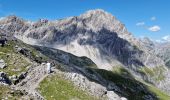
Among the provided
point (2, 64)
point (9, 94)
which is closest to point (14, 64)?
point (2, 64)

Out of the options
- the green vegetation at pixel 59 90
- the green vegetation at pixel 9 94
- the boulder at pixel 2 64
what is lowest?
the green vegetation at pixel 59 90

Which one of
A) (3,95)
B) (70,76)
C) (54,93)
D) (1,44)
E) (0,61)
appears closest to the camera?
(3,95)

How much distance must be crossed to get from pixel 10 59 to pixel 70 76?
2316 centimetres

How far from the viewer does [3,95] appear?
42.5 metres

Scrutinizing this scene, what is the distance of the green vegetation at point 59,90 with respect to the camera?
59000 mm

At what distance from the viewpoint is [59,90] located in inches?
2391

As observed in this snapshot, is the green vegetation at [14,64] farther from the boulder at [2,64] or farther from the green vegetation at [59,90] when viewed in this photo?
the green vegetation at [59,90]

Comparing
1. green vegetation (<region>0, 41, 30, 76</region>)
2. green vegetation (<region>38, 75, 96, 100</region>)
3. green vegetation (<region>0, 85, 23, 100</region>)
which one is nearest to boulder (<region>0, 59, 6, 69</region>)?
green vegetation (<region>0, 41, 30, 76</region>)

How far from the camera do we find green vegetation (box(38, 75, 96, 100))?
194 ft

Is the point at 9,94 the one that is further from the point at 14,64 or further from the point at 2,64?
the point at 2,64

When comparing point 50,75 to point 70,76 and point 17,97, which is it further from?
point 17,97

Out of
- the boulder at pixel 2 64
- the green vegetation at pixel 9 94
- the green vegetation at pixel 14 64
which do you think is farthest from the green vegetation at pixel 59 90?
the boulder at pixel 2 64

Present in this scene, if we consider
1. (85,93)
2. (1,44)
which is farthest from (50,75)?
(1,44)

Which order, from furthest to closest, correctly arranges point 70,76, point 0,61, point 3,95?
point 0,61
point 70,76
point 3,95
